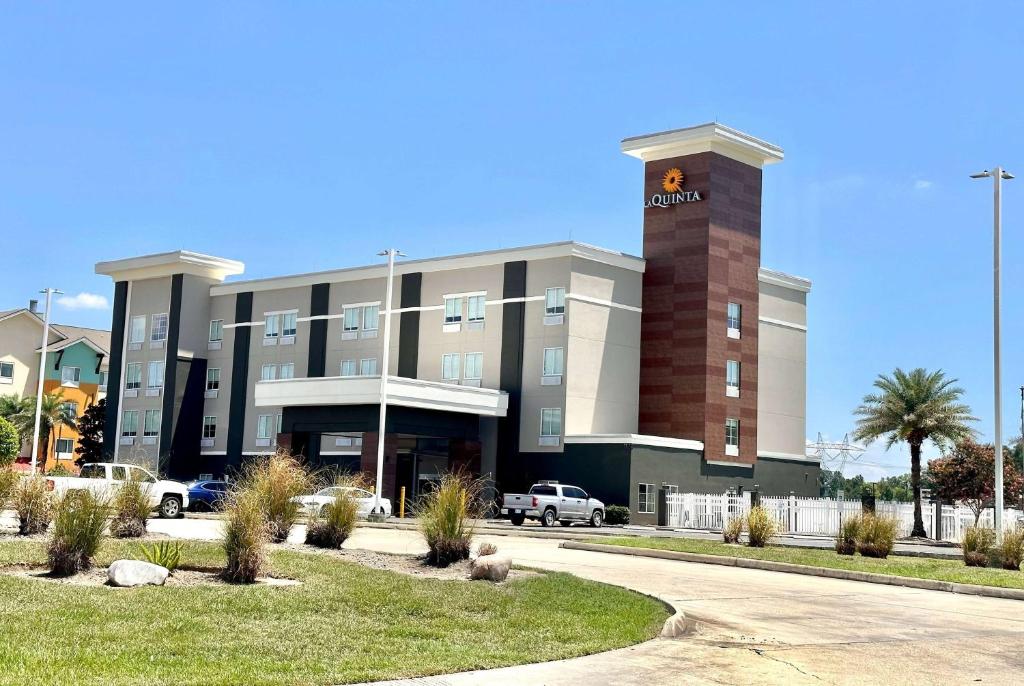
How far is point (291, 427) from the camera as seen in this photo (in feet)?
191

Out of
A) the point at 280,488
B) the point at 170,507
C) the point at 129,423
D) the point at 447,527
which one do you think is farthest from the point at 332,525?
the point at 129,423

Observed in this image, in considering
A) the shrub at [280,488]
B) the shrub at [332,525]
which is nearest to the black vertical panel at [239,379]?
the shrub at [332,525]

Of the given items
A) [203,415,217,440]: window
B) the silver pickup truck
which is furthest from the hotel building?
the silver pickup truck

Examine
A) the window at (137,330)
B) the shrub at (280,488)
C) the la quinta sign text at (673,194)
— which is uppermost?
the la quinta sign text at (673,194)

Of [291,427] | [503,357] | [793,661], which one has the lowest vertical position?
[793,661]

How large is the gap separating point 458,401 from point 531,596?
4016cm

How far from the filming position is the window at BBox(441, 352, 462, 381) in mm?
60344

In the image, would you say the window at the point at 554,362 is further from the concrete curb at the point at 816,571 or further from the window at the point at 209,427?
the concrete curb at the point at 816,571

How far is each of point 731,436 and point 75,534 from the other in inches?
1854

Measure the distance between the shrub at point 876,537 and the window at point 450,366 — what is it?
3334cm

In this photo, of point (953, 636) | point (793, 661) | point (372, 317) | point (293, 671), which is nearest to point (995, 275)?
point (953, 636)

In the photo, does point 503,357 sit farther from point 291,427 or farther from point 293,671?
point 293,671

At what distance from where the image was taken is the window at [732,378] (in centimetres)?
5891

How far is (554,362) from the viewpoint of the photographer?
186ft
